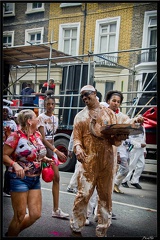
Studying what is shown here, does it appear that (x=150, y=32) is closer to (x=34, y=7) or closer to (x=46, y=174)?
(x=34, y=7)

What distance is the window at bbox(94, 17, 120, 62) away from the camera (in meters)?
4.02

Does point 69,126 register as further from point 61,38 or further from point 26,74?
point 61,38

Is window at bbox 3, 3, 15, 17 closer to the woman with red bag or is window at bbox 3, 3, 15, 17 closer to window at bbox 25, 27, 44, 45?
window at bbox 25, 27, 44, 45

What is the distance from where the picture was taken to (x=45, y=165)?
11.3ft

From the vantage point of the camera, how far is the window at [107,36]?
402 cm

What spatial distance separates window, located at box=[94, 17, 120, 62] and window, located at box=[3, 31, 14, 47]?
1.05 m

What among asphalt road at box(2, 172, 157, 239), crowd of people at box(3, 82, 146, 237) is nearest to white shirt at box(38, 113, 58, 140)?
crowd of people at box(3, 82, 146, 237)

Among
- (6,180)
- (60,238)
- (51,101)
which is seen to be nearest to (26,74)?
(51,101)

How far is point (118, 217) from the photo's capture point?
4.30m

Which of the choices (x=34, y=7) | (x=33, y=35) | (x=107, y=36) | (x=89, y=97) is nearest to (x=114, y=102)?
(x=89, y=97)

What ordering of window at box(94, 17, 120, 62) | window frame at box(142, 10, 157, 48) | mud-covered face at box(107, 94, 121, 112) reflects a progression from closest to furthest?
window frame at box(142, 10, 157, 48)
window at box(94, 17, 120, 62)
mud-covered face at box(107, 94, 121, 112)

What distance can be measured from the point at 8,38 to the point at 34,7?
17.4 inches

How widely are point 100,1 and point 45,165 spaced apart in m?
1.77

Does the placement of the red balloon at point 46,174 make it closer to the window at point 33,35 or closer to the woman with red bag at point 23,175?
the woman with red bag at point 23,175
